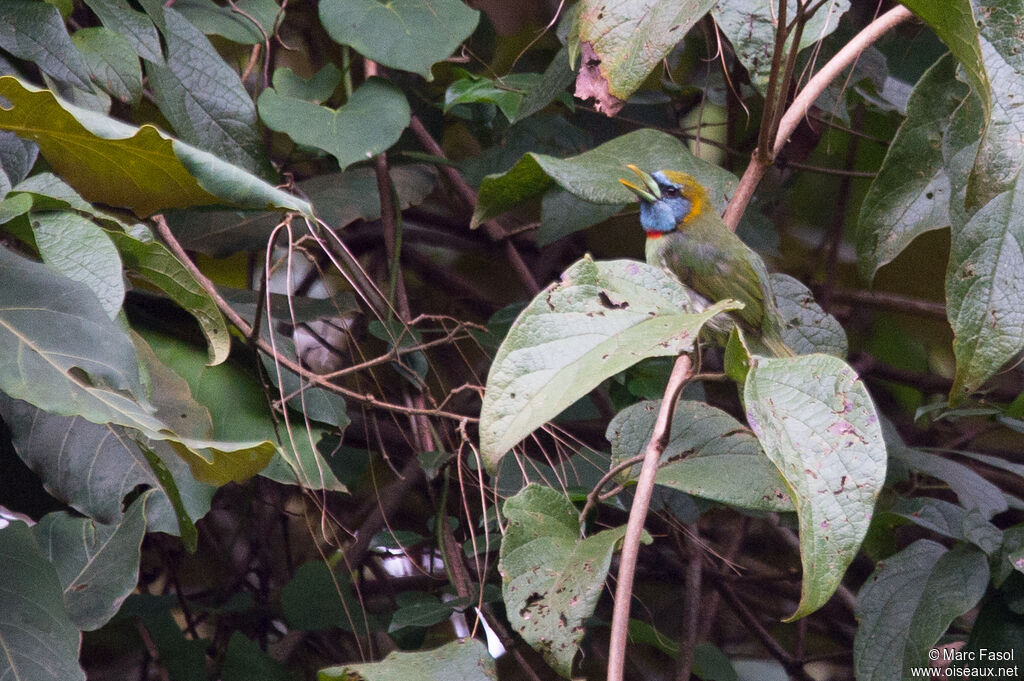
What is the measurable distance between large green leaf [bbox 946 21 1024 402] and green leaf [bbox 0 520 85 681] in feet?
3.45

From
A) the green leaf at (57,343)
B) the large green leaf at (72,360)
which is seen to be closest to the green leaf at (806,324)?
the large green leaf at (72,360)

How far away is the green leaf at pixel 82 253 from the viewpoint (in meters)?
1.08

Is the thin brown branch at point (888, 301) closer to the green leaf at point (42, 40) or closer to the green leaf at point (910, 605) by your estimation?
the green leaf at point (910, 605)

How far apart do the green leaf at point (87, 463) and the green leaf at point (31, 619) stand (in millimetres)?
105

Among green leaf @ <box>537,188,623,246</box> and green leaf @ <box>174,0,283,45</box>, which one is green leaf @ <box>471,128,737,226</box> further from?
green leaf @ <box>174,0,283,45</box>

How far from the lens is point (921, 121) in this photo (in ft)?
3.91

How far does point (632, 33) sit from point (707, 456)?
54 cm

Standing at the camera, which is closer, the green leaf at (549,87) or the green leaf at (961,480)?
the green leaf at (549,87)

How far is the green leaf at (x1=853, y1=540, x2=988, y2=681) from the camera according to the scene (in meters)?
1.28

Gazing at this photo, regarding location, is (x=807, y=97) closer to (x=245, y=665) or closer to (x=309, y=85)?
(x=309, y=85)

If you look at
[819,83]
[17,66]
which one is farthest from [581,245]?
[17,66]

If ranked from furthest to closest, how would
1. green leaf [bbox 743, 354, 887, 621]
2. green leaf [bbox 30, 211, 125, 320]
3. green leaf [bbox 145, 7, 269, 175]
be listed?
green leaf [bbox 145, 7, 269, 175] < green leaf [bbox 30, 211, 125, 320] < green leaf [bbox 743, 354, 887, 621]

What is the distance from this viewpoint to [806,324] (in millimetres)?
1479

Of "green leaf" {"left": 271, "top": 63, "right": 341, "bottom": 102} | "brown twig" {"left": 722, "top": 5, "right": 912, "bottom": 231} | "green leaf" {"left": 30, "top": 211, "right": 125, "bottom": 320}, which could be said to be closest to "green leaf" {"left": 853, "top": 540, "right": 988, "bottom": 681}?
"brown twig" {"left": 722, "top": 5, "right": 912, "bottom": 231}
